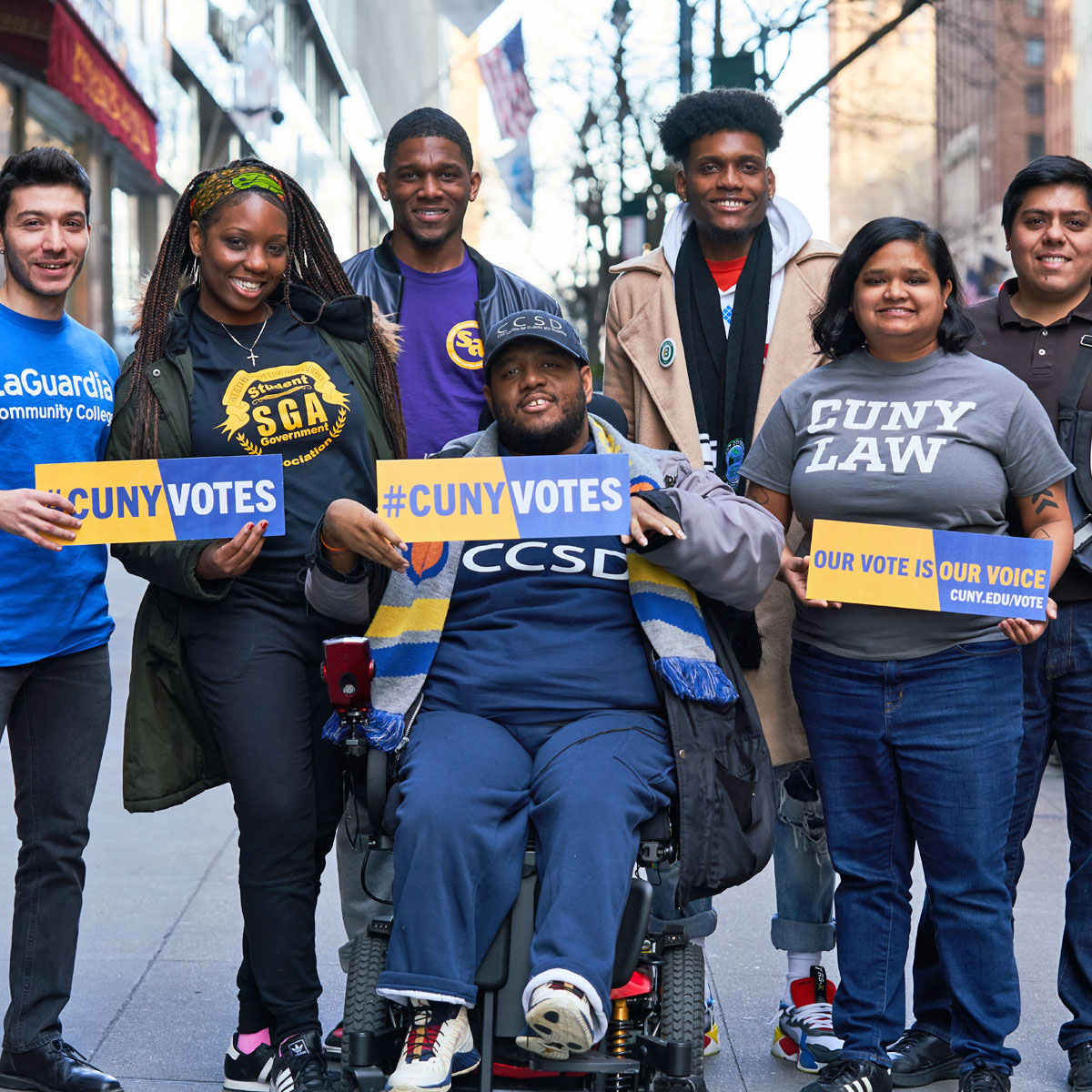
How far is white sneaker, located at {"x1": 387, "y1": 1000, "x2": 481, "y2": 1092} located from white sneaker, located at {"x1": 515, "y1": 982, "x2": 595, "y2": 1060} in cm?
19

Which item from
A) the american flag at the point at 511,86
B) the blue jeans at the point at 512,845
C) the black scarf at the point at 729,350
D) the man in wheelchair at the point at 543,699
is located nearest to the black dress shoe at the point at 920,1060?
the man in wheelchair at the point at 543,699

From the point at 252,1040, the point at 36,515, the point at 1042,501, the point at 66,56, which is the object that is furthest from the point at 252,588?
the point at 66,56

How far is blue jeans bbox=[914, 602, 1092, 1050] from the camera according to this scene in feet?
Answer: 12.1

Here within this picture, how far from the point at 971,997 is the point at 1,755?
512 cm

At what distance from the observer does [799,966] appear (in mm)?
4066

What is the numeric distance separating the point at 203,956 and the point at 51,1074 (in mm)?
1111

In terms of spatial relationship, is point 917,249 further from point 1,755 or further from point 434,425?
point 1,755

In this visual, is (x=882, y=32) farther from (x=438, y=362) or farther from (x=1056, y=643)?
(x=1056, y=643)

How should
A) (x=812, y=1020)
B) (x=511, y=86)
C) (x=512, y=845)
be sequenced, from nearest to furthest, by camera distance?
1. (x=512, y=845)
2. (x=812, y=1020)
3. (x=511, y=86)

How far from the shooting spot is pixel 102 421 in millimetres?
3584

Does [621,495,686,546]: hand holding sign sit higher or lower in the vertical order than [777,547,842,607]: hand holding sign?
higher

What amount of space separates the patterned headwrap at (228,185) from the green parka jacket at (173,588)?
0.71 ft

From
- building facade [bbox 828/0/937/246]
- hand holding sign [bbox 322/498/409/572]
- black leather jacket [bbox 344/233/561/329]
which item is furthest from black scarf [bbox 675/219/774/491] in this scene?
building facade [bbox 828/0/937/246]

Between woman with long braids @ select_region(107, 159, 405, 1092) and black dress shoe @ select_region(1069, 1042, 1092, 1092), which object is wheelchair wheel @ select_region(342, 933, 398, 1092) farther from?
black dress shoe @ select_region(1069, 1042, 1092, 1092)
